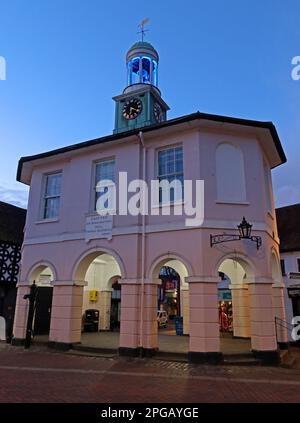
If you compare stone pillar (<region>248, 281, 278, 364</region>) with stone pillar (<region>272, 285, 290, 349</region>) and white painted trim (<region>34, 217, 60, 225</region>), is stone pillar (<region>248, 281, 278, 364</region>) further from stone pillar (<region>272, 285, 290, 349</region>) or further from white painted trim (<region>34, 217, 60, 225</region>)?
white painted trim (<region>34, 217, 60, 225</region>)

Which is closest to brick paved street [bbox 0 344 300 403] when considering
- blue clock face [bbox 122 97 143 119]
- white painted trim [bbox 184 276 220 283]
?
white painted trim [bbox 184 276 220 283]

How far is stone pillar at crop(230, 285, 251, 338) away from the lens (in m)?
15.4

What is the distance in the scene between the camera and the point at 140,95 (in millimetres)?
17906

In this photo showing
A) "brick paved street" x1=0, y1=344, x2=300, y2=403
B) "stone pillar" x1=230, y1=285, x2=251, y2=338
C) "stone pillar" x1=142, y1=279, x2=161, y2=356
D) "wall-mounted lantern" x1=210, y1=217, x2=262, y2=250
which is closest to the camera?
"brick paved street" x1=0, y1=344, x2=300, y2=403

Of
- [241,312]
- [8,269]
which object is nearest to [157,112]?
[241,312]

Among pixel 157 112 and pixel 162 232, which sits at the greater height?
pixel 157 112

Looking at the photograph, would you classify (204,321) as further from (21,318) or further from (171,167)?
(21,318)

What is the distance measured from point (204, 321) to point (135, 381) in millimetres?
3049

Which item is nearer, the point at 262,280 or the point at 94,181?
the point at 262,280

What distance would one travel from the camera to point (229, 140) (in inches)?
479

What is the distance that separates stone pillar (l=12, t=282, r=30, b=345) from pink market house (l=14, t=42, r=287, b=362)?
1.6 inches

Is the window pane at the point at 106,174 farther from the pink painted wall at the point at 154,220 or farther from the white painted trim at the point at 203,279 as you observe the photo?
the white painted trim at the point at 203,279

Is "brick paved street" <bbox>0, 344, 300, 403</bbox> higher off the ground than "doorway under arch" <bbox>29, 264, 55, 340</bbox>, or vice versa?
"doorway under arch" <bbox>29, 264, 55, 340</bbox>

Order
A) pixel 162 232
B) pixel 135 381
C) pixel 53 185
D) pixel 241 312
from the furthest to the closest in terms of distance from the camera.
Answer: pixel 241 312 < pixel 53 185 < pixel 162 232 < pixel 135 381
